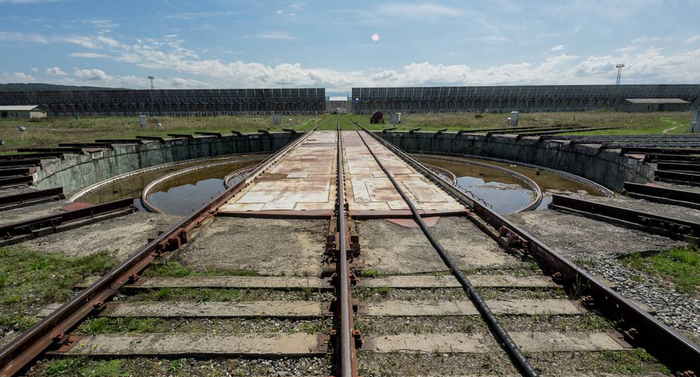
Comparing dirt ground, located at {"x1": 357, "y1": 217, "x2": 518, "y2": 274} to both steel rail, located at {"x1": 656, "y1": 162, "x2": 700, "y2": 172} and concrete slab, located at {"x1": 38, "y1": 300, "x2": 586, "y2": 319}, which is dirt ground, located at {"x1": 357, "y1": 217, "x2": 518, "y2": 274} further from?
steel rail, located at {"x1": 656, "y1": 162, "x2": 700, "y2": 172}

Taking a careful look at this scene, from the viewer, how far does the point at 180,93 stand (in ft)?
278

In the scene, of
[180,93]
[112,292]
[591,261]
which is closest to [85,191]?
[112,292]

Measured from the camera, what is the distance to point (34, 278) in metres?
5.54

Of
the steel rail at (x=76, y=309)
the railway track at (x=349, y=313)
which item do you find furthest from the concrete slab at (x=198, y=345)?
the steel rail at (x=76, y=309)

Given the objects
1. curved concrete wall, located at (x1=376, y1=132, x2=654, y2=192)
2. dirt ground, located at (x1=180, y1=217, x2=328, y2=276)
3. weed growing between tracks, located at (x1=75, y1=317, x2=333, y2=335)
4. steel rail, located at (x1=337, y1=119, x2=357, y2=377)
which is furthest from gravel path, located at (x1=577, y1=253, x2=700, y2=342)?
curved concrete wall, located at (x1=376, y1=132, x2=654, y2=192)

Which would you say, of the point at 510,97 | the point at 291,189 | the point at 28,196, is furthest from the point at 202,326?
the point at 510,97

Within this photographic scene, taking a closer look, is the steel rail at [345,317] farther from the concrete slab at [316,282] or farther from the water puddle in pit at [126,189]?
the water puddle in pit at [126,189]

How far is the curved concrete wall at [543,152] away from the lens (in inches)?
657

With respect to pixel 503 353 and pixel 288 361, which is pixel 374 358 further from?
pixel 503 353

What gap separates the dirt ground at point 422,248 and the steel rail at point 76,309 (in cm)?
381

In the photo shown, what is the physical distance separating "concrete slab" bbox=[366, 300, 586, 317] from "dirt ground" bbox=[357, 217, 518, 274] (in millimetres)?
1030

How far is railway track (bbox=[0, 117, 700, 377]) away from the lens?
12.4 ft

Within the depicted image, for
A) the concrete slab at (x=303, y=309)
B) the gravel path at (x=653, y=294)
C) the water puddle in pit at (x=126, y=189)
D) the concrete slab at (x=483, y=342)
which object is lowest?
the water puddle in pit at (x=126, y=189)

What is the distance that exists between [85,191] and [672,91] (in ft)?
412
